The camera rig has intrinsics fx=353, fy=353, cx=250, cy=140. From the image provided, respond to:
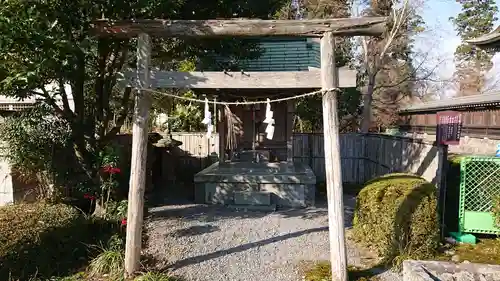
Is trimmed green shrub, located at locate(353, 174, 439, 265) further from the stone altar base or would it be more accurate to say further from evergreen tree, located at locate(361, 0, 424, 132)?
evergreen tree, located at locate(361, 0, 424, 132)

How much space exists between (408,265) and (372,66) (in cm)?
1859

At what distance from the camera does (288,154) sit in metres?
10.2

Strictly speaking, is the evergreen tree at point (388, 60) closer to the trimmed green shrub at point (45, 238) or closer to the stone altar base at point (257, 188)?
the stone altar base at point (257, 188)

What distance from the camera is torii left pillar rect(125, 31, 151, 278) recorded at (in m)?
4.89

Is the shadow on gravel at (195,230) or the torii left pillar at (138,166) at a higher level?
the torii left pillar at (138,166)

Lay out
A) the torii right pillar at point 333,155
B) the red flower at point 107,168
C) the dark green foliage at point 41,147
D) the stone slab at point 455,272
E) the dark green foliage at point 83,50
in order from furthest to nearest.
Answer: the dark green foliage at point 41,147
the red flower at point 107,168
the torii right pillar at point 333,155
the dark green foliage at point 83,50
the stone slab at point 455,272

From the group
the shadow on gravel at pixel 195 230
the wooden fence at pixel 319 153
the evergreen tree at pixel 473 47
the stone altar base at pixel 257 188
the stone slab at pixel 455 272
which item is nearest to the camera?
the stone slab at pixel 455 272

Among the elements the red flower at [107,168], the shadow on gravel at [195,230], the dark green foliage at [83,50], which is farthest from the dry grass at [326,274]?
the dark green foliage at [83,50]

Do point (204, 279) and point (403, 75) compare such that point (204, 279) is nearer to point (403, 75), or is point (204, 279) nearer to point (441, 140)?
point (441, 140)

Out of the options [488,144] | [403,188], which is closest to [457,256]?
[403,188]

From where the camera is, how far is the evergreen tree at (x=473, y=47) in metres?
32.8

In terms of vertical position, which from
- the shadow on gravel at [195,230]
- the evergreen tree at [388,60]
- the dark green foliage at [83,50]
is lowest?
the shadow on gravel at [195,230]

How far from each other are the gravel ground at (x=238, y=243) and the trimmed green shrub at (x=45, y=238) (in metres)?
1.04

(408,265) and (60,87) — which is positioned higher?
(60,87)
